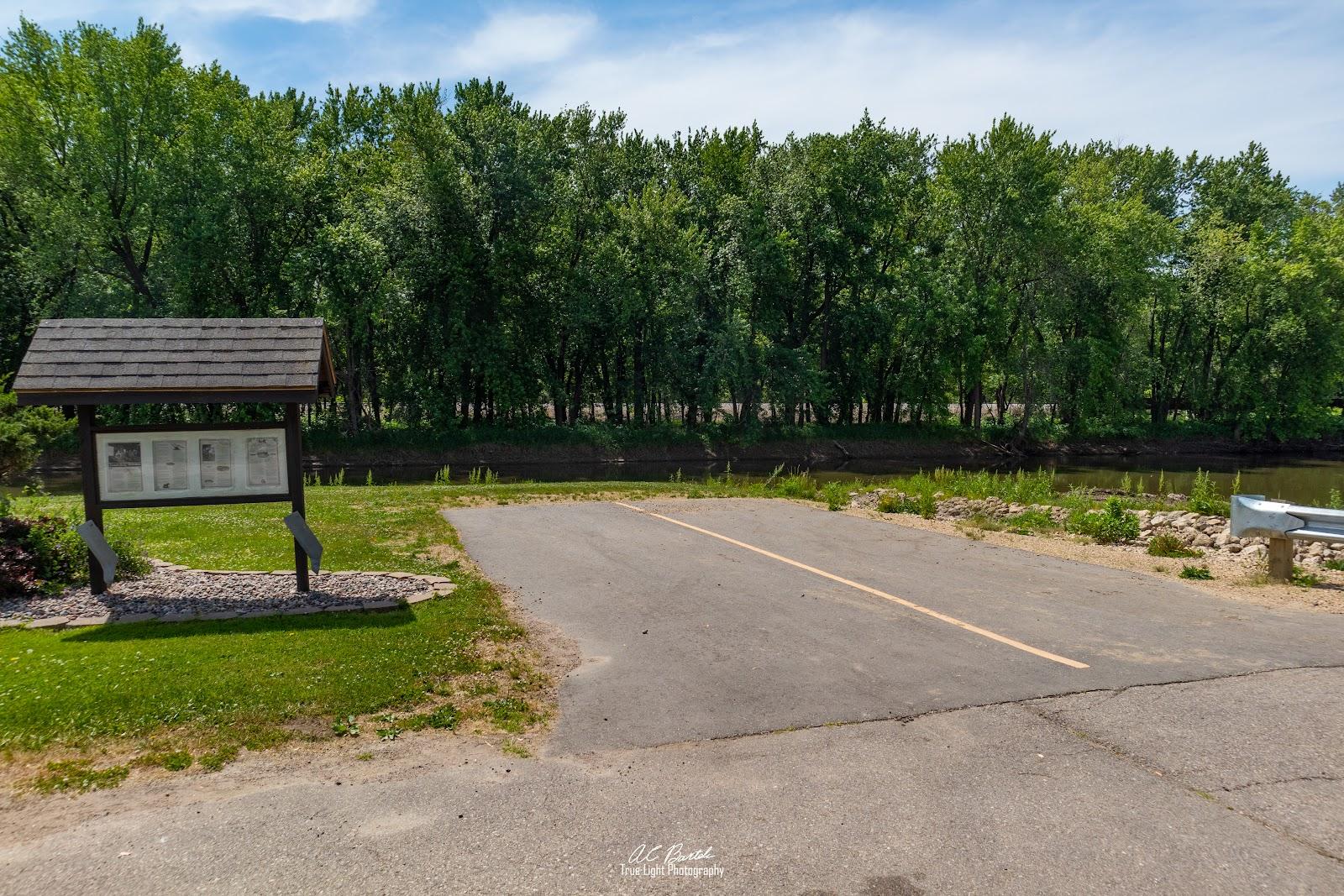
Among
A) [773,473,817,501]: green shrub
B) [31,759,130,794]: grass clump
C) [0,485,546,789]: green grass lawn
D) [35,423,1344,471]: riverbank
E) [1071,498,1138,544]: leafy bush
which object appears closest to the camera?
[31,759,130,794]: grass clump

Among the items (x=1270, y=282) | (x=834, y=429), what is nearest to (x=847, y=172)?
(x=834, y=429)

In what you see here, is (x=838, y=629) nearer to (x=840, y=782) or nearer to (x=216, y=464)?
(x=840, y=782)

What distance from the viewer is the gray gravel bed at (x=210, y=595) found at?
7746mm

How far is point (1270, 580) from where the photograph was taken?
9.94 metres

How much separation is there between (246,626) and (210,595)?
1246 mm

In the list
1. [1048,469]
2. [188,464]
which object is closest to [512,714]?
[188,464]

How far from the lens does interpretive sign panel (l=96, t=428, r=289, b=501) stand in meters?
8.08

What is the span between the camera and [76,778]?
4746 millimetres

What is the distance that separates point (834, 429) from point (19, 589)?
126ft

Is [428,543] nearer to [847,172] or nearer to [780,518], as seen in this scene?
[780,518]

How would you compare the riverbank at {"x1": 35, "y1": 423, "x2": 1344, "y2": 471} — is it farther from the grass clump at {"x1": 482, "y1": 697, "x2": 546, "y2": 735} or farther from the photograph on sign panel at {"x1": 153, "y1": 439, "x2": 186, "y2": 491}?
the grass clump at {"x1": 482, "y1": 697, "x2": 546, "y2": 735}

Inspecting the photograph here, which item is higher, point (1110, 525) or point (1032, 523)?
point (1110, 525)

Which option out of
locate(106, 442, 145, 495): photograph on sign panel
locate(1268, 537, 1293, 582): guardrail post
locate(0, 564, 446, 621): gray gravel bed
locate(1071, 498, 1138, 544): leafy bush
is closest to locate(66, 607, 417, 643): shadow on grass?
locate(0, 564, 446, 621): gray gravel bed

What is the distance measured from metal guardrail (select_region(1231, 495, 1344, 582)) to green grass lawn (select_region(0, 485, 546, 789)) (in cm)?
867
